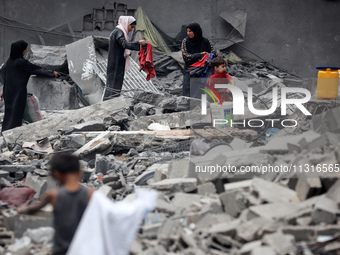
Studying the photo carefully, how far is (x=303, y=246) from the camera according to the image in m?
3.75

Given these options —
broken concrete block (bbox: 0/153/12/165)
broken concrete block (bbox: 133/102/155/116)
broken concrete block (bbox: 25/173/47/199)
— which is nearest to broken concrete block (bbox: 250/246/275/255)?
broken concrete block (bbox: 25/173/47/199)

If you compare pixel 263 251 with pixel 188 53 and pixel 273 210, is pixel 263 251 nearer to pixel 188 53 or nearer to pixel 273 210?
pixel 273 210

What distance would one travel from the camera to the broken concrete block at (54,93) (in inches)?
497

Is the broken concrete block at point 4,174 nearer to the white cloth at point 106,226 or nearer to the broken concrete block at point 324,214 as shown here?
the white cloth at point 106,226

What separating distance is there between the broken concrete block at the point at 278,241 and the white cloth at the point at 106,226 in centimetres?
82

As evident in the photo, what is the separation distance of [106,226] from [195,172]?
218 cm

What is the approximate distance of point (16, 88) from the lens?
388 inches

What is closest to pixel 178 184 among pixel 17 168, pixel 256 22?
pixel 17 168

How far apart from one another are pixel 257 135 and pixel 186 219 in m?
3.42

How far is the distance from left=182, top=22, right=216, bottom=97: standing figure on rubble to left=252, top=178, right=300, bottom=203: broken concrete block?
530 cm

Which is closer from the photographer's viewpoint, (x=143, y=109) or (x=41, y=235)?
(x=41, y=235)

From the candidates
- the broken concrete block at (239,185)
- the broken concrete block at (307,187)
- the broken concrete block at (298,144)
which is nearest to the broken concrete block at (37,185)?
the broken concrete block at (239,185)

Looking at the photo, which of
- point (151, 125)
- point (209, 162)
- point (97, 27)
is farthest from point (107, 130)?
point (97, 27)

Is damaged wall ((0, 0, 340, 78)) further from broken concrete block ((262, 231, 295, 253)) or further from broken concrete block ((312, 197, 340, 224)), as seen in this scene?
broken concrete block ((262, 231, 295, 253))
